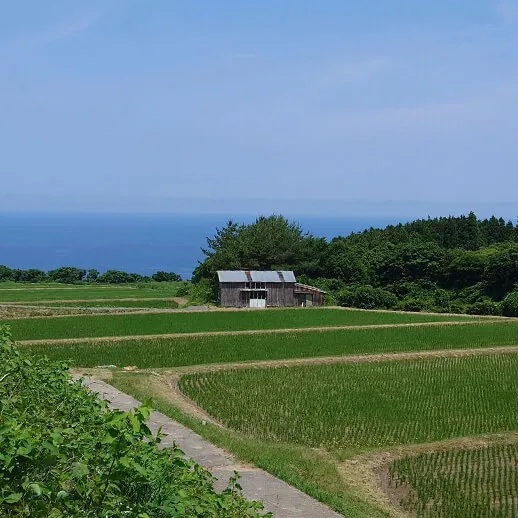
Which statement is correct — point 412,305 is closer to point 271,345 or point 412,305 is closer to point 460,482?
point 271,345

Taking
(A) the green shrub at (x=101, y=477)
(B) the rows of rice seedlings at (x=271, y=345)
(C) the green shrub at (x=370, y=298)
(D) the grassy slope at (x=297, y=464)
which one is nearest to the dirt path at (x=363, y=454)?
(D) the grassy slope at (x=297, y=464)

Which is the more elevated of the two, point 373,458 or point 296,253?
point 296,253

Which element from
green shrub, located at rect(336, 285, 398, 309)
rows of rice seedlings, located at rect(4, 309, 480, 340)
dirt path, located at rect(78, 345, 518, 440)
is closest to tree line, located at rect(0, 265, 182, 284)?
green shrub, located at rect(336, 285, 398, 309)

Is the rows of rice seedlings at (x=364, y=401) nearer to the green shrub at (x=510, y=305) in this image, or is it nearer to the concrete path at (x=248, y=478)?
the concrete path at (x=248, y=478)

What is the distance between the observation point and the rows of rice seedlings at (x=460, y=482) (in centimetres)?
1066

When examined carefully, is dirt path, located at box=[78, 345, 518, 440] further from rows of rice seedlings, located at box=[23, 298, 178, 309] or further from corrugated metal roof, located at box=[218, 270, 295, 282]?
rows of rice seedlings, located at box=[23, 298, 178, 309]

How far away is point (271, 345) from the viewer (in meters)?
25.6

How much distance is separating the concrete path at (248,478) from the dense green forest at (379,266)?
2754 cm

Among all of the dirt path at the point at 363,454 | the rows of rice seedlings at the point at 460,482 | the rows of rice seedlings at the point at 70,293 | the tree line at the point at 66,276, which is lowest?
the rows of rice seedlings at the point at 460,482

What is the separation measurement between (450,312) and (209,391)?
25465mm

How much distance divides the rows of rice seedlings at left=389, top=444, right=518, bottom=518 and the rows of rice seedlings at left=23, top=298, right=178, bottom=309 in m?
30.0

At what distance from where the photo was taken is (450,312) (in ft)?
134

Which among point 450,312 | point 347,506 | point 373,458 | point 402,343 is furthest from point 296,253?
point 347,506

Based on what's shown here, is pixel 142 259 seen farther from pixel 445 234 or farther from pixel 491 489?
pixel 491 489
